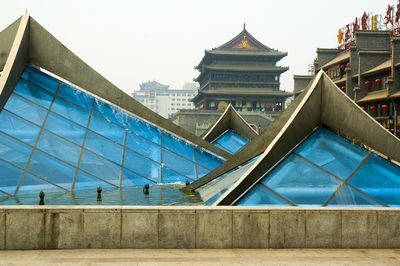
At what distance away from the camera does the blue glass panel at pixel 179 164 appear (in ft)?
57.6

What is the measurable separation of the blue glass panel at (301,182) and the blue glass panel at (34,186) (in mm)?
6719

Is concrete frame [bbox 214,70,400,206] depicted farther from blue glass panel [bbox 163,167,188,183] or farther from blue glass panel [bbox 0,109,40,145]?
blue glass panel [bbox 0,109,40,145]

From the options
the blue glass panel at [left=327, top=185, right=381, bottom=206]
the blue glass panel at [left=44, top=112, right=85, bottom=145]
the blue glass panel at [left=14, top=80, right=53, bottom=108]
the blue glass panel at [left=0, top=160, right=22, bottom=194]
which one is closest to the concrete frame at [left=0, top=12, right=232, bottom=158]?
the blue glass panel at [left=14, top=80, right=53, bottom=108]

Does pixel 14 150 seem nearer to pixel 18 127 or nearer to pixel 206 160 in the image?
pixel 18 127

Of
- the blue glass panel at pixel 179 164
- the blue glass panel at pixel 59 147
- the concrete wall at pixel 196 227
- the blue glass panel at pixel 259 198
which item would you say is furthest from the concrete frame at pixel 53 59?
the blue glass panel at pixel 259 198

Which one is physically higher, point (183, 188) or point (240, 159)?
point (240, 159)

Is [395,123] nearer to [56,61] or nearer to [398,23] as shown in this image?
[398,23]

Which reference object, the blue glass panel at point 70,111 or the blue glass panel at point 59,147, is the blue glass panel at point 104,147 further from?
the blue glass panel at point 70,111

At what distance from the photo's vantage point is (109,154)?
15930 millimetres

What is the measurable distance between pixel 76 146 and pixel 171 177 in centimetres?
408

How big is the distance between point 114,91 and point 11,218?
11.1 m

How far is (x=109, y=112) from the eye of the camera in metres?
18.2

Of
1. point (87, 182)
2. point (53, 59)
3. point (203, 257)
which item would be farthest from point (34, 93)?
point (203, 257)

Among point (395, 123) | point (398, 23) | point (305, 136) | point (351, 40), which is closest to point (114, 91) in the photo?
point (305, 136)
